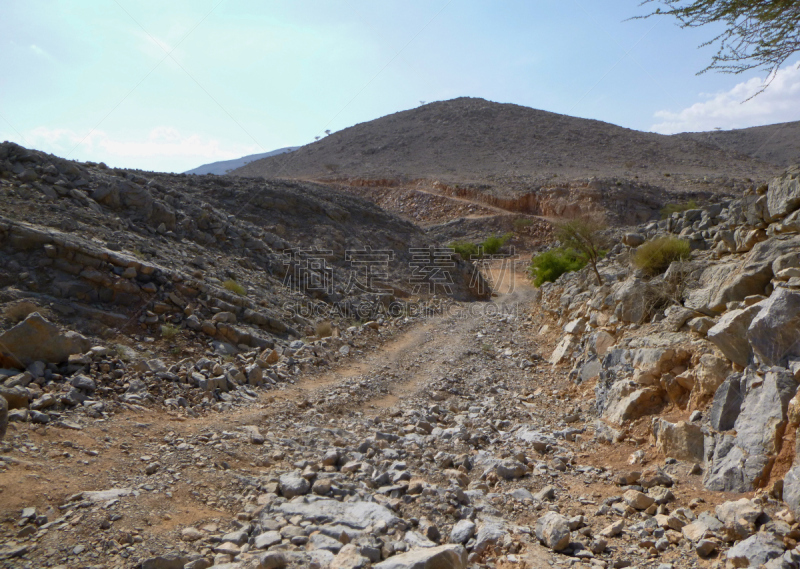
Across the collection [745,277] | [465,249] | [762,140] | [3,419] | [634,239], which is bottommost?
[3,419]

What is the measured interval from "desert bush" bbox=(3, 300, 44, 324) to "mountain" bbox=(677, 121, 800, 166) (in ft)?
206

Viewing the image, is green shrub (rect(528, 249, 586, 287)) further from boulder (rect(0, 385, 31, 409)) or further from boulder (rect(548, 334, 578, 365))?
boulder (rect(0, 385, 31, 409))

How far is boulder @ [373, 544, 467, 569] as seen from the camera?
2975mm

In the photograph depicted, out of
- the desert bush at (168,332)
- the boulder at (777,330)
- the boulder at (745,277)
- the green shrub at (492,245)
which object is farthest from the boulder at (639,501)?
the green shrub at (492,245)

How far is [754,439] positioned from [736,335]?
105 cm

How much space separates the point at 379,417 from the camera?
6.37m

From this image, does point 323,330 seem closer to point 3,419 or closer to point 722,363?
point 3,419

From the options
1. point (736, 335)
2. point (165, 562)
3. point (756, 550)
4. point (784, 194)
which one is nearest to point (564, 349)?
point (784, 194)

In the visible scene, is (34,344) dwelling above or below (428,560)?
above

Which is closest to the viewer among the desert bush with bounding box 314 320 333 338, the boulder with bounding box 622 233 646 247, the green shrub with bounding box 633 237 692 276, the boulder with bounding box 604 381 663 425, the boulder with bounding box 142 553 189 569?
the boulder with bounding box 142 553 189 569

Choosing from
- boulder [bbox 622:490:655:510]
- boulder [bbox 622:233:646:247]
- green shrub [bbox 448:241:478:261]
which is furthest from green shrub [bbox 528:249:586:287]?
boulder [bbox 622:490:655:510]

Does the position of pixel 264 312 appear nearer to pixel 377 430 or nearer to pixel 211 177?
pixel 377 430

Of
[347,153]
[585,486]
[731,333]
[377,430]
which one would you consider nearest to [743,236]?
[731,333]

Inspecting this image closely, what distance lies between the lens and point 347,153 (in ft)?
170
